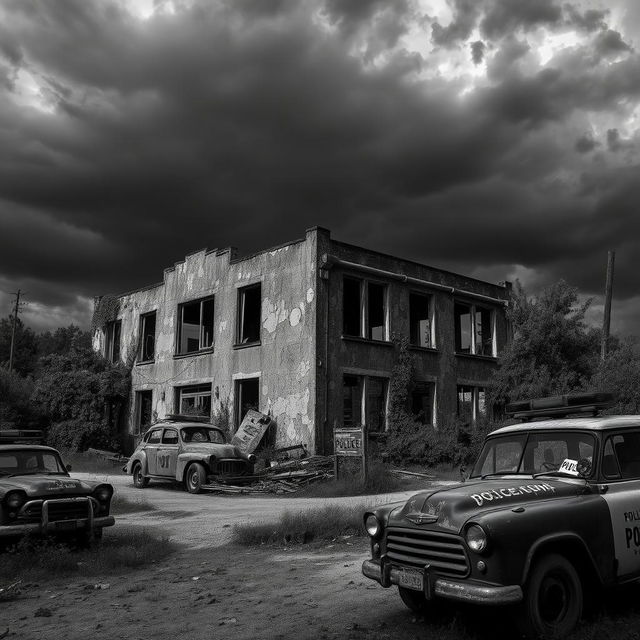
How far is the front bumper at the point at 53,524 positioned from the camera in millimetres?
8008

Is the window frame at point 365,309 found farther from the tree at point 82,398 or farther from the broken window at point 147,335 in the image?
the tree at point 82,398

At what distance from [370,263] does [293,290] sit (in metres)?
2.80

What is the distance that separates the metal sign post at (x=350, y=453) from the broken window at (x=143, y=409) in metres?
12.0

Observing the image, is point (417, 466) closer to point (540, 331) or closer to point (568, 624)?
point (540, 331)

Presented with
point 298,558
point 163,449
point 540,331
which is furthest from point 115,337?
point 298,558

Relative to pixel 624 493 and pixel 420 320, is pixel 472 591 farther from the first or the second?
pixel 420 320

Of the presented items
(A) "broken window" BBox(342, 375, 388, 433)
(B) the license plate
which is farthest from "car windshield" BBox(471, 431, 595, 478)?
(A) "broken window" BBox(342, 375, 388, 433)

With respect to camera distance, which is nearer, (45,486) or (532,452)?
(532,452)

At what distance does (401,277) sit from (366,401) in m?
4.40

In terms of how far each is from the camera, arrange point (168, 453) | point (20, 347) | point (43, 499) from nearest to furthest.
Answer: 1. point (43, 499)
2. point (168, 453)
3. point (20, 347)

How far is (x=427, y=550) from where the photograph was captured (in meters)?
4.92

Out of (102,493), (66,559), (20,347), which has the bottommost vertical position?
(66,559)

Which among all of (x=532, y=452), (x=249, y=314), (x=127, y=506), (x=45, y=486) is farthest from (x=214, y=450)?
(x=532, y=452)

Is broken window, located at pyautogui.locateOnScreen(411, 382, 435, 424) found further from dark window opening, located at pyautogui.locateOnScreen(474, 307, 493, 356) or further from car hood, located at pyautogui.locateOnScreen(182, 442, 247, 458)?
car hood, located at pyautogui.locateOnScreen(182, 442, 247, 458)
